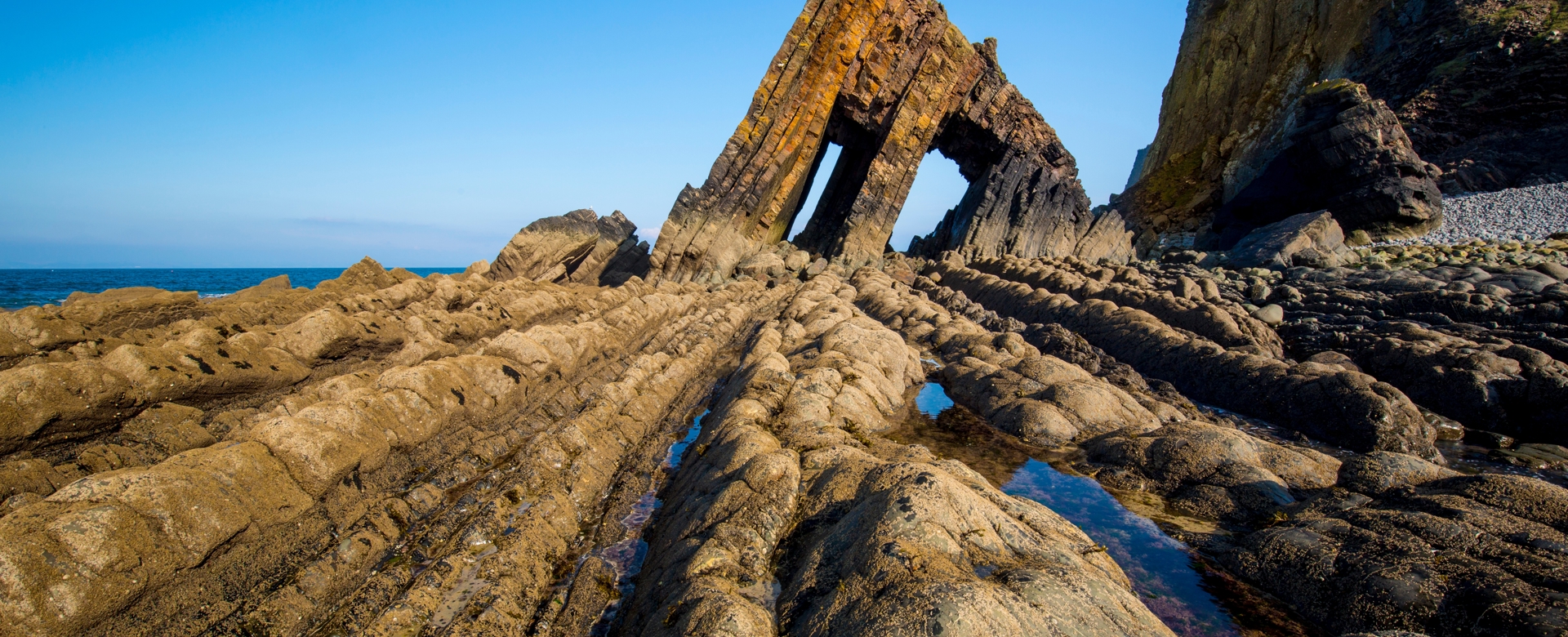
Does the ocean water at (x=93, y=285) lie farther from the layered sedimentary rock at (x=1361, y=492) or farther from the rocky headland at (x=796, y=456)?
the layered sedimentary rock at (x=1361, y=492)

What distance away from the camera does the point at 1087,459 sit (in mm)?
7578

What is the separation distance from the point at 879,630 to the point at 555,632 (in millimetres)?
2547

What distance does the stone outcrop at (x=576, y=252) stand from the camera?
2730 cm

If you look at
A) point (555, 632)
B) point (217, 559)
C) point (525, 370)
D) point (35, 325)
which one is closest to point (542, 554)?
point (555, 632)

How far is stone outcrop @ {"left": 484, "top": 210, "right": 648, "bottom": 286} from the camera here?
2730 cm

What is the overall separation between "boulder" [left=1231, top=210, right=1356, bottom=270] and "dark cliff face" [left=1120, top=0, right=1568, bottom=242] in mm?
7689

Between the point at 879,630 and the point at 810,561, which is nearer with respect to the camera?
the point at 879,630

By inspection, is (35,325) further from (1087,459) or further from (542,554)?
(1087,459)

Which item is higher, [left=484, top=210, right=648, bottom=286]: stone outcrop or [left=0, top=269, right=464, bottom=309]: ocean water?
[left=484, top=210, right=648, bottom=286]: stone outcrop

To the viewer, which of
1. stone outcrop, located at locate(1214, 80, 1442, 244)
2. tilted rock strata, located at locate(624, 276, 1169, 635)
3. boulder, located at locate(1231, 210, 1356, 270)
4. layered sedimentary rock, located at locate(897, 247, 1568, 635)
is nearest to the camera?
tilted rock strata, located at locate(624, 276, 1169, 635)

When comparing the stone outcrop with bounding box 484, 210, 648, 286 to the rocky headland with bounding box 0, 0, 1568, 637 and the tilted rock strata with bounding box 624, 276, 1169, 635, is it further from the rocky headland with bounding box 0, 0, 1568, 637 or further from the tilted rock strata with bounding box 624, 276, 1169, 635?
the tilted rock strata with bounding box 624, 276, 1169, 635

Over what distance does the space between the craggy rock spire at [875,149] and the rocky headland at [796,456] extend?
5904 millimetres

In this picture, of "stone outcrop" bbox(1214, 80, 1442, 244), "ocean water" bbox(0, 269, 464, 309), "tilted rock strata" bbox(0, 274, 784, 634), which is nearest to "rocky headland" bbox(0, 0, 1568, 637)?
"tilted rock strata" bbox(0, 274, 784, 634)

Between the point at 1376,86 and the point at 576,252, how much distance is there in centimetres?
4383
